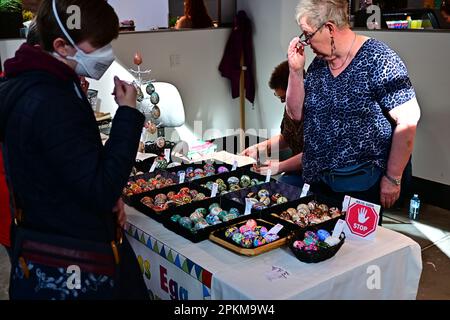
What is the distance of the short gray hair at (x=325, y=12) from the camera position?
5.86 feet

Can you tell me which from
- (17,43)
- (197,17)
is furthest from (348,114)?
(197,17)

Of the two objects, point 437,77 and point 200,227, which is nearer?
point 200,227

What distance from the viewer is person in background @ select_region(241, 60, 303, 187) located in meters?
2.26

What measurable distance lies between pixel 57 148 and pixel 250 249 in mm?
639

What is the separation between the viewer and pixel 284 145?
8.36 ft

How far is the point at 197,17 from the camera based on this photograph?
4.64m

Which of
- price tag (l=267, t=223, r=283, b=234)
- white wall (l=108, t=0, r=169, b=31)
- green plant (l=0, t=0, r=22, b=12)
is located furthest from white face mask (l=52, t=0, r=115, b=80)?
white wall (l=108, t=0, r=169, b=31)

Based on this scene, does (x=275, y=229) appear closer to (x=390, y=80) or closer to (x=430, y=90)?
(x=390, y=80)

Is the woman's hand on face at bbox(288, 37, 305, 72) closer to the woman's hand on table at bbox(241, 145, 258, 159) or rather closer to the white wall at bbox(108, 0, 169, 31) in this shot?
the woman's hand on table at bbox(241, 145, 258, 159)

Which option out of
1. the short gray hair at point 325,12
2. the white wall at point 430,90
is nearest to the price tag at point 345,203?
the short gray hair at point 325,12

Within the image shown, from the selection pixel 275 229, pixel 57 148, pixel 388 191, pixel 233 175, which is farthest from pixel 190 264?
pixel 388 191

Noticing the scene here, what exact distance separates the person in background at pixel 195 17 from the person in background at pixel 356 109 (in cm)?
293
